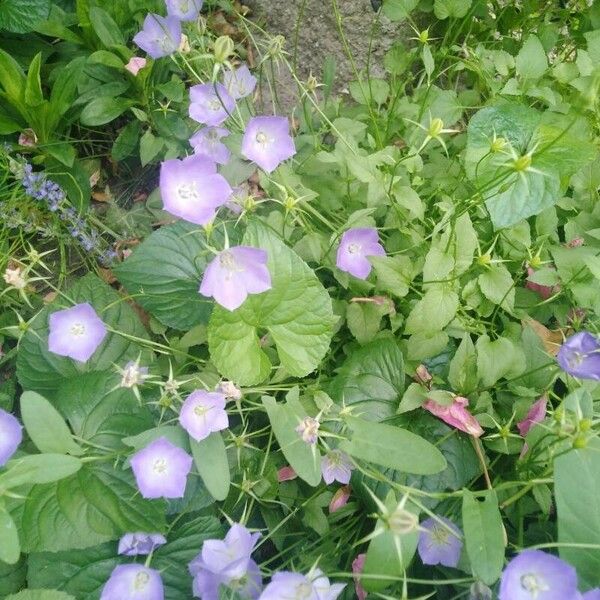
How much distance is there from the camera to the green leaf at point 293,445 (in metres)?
1.10

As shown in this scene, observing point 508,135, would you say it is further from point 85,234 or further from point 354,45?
point 85,234

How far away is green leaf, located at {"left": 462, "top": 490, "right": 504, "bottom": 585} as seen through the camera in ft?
3.15

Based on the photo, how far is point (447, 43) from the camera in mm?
2113

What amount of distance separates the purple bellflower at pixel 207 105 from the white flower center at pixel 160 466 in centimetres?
72

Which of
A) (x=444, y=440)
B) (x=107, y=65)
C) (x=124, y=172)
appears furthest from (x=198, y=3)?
(x=444, y=440)

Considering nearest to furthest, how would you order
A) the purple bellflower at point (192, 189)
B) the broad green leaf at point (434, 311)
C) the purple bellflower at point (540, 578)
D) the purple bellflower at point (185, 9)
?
the purple bellflower at point (540, 578) → the purple bellflower at point (192, 189) → the broad green leaf at point (434, 311) → the purple bellflower at point (185, 9)

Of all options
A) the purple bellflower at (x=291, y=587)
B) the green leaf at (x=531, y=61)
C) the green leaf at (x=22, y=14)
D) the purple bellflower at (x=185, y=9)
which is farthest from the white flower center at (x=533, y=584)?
the green leaf at (x=22, y=14)

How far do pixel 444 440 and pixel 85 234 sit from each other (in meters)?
1.10

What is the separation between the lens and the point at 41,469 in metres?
1.02

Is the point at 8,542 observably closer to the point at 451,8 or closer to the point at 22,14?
the point at 22,14

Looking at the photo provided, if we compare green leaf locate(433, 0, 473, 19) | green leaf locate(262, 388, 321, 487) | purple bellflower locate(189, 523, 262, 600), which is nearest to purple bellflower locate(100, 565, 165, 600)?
purple bellflower locate(189, 523, 262, 600)

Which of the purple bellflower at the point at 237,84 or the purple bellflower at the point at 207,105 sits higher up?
the purple bellflower at the point at 237,84

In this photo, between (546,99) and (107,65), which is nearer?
(546,99)

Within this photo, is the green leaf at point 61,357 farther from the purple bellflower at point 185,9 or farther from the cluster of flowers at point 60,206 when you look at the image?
the purple bellflower at point 185,9
